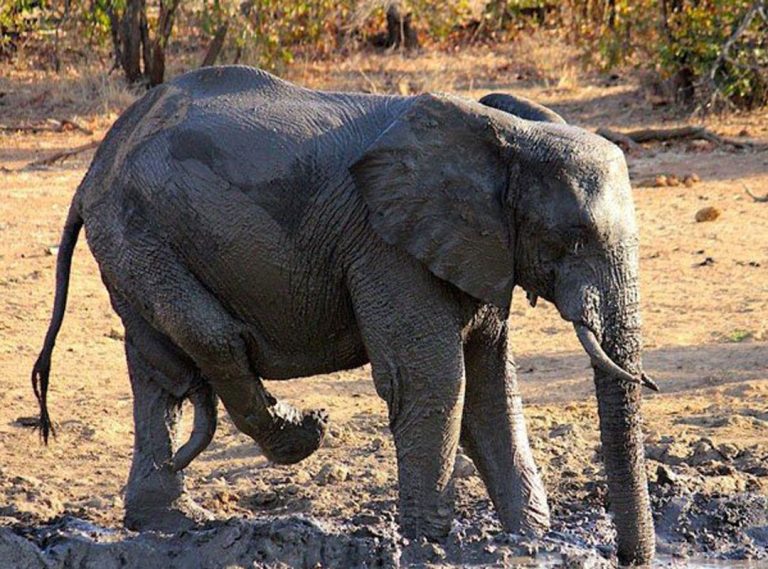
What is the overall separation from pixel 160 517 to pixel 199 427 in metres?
0.38

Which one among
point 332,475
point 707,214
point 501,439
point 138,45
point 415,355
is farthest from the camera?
point 138,45

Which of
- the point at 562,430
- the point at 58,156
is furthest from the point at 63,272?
the point at 58,156

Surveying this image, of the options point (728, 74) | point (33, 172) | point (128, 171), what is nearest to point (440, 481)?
point (128, 171)

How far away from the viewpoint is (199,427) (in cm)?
580

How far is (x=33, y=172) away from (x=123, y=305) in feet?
24.8

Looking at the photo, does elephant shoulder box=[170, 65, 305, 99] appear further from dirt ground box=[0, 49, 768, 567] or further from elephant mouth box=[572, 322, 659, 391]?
dirt ground box=[0, 49, 768, 567]

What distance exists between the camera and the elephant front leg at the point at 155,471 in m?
5.86

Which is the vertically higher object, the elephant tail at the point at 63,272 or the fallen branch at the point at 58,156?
the elephant tail at the point at 63,272

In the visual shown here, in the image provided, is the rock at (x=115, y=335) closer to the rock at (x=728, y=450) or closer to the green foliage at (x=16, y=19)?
the rock at (x=728, y=450)

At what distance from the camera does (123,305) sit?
5742 mm

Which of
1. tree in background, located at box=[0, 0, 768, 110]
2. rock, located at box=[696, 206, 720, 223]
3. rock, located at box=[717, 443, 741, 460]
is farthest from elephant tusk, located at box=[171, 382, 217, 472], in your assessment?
rock, located at box=[696, 206, 720, 223]

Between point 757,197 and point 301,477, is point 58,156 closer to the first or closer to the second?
point 757,197

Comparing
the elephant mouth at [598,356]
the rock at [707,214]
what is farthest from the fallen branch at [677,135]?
the elephant mouth at [598,356]

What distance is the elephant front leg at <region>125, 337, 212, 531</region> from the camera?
586 centimetres
